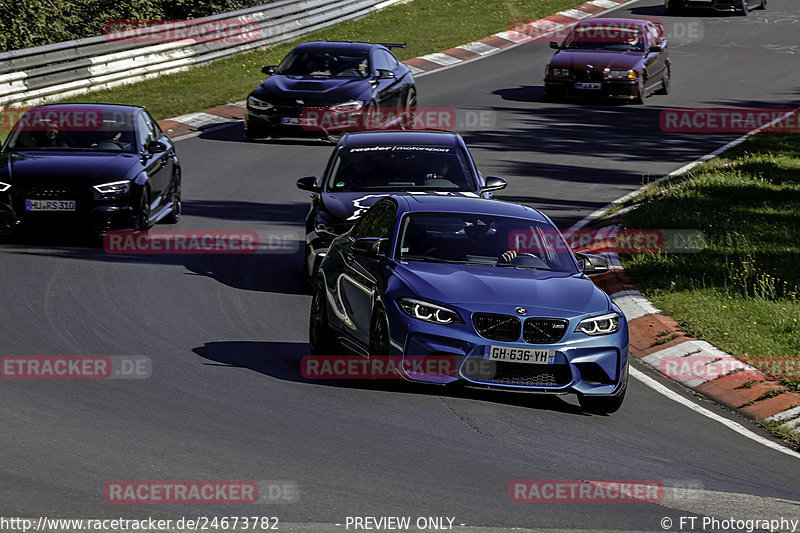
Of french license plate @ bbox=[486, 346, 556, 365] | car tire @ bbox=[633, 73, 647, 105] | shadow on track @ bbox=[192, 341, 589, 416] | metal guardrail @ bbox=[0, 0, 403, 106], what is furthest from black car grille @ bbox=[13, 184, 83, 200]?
car tire @ bbox=[633, 73, 647, 105]

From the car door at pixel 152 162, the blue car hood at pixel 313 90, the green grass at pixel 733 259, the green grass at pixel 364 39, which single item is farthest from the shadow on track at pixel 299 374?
the green grass at pixel 364 39

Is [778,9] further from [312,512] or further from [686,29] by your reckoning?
[312,512]

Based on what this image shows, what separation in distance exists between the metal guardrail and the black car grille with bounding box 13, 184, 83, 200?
11.4 meters

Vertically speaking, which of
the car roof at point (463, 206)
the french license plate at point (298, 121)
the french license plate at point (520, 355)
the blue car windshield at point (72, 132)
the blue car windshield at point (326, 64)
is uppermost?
the car roof at point (463, 206)

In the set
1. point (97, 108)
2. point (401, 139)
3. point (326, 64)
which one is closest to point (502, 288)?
point (401, 139)

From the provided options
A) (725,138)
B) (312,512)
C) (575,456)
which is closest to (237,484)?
(312,512)

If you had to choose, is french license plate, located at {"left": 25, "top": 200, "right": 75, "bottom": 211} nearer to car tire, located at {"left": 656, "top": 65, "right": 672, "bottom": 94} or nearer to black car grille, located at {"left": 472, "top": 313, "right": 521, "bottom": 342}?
black car grille, located at {"left": 472, "top": 313, "right": 521, "bottom": 342}

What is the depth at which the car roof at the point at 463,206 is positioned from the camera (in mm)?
11781

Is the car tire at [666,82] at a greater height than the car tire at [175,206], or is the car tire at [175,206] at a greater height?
the car tire at [175,206]

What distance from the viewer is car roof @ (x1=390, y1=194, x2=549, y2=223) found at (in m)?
11.8

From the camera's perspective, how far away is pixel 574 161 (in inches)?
973

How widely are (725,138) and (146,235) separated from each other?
13951 mm

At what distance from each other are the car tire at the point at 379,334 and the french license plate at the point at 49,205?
703 centimetres

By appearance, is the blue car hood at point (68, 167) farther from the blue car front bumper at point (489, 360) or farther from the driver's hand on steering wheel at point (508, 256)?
the blue car front bumper at point (489, 360)
